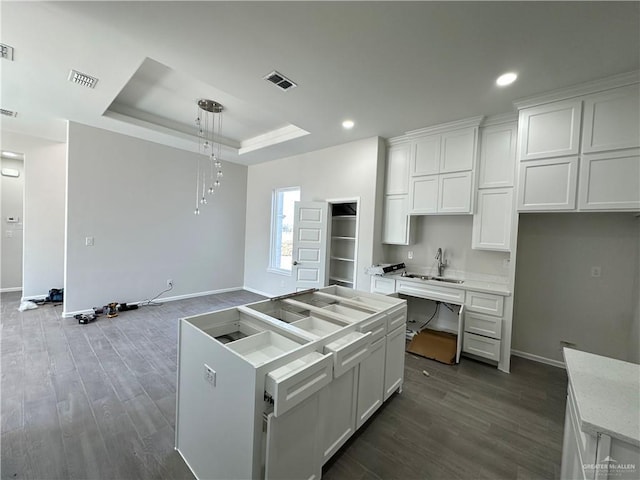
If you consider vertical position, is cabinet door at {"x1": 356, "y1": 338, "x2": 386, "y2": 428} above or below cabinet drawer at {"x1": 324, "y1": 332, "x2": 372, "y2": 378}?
below

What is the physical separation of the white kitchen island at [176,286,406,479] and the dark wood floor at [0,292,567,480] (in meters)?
0.23

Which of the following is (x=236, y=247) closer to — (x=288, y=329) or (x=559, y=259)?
(x=288, y=329)

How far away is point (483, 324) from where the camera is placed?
3000 millimetres

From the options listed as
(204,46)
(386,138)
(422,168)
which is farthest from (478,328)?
(204,46)

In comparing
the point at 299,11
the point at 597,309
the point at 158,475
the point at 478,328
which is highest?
the point at 299,11

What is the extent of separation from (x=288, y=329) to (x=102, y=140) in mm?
4698

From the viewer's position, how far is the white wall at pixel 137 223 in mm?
3943

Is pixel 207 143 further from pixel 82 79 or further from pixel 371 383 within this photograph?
pixel 371 383

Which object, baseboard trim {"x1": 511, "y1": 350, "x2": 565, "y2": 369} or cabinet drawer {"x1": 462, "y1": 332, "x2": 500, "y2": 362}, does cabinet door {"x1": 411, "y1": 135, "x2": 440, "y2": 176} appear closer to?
cabinet drawer {"x1": 462, "y1": 332, "x2": 500, "y2": 362}

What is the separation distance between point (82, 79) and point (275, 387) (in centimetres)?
369

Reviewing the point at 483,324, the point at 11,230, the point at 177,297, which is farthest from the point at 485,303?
the point at 11,230

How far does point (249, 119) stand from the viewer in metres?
3.98

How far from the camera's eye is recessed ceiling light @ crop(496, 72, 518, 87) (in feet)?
7.53

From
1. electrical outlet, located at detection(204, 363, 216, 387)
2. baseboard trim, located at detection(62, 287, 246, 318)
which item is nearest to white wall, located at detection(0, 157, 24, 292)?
baseboard trim, located at detection(62, 287, 246, 318)
